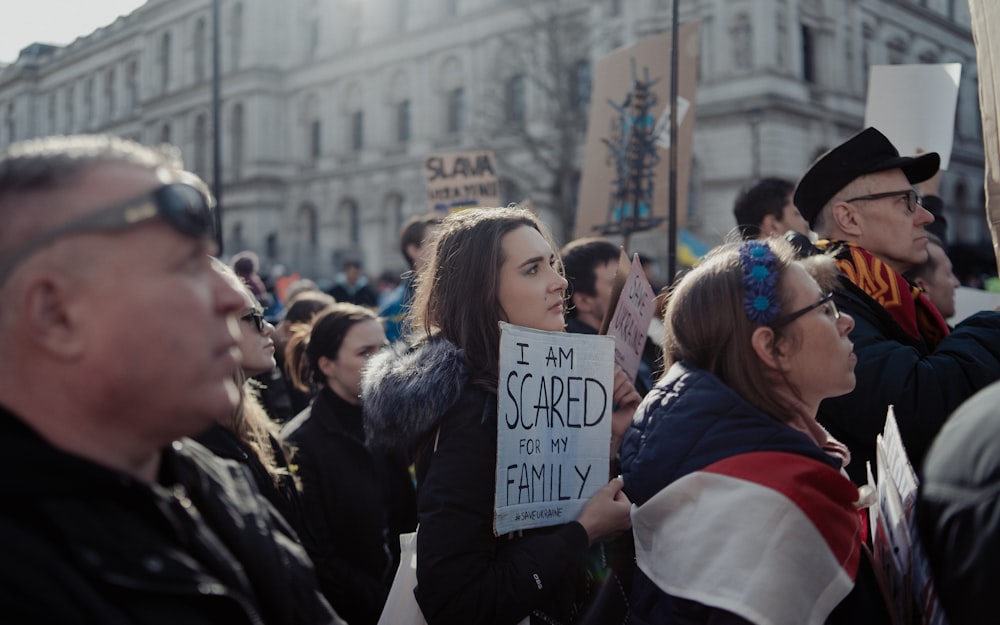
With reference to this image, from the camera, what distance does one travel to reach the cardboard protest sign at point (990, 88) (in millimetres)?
2393

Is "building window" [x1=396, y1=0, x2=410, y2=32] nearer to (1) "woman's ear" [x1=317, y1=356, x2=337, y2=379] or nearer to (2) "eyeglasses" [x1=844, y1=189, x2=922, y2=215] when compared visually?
(1) "woman's ear" [x1=317, y1=356, x2=337, y2=379]

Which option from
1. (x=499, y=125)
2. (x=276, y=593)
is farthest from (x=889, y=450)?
(x=499, y=125)

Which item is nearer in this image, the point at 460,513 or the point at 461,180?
the point at 460,513

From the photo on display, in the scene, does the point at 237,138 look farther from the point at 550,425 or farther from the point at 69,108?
the point at 550,425

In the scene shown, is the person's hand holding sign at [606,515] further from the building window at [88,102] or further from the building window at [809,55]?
the building window at [88,102]

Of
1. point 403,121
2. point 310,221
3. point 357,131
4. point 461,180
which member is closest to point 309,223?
point 310,221

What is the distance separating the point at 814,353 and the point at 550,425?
0.74 metres

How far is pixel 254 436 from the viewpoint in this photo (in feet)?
9.36

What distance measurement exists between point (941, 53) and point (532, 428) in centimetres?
3750

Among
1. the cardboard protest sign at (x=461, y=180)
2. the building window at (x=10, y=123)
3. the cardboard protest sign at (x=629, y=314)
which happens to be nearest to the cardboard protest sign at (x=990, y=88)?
the cardboard protest sign at (x=629, y=314)

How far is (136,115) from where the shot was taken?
48625 mm

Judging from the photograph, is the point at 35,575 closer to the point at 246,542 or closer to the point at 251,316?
the point at 246,542

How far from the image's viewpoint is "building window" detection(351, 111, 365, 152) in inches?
1510

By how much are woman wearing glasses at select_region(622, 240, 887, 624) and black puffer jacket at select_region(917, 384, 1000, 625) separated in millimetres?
459
